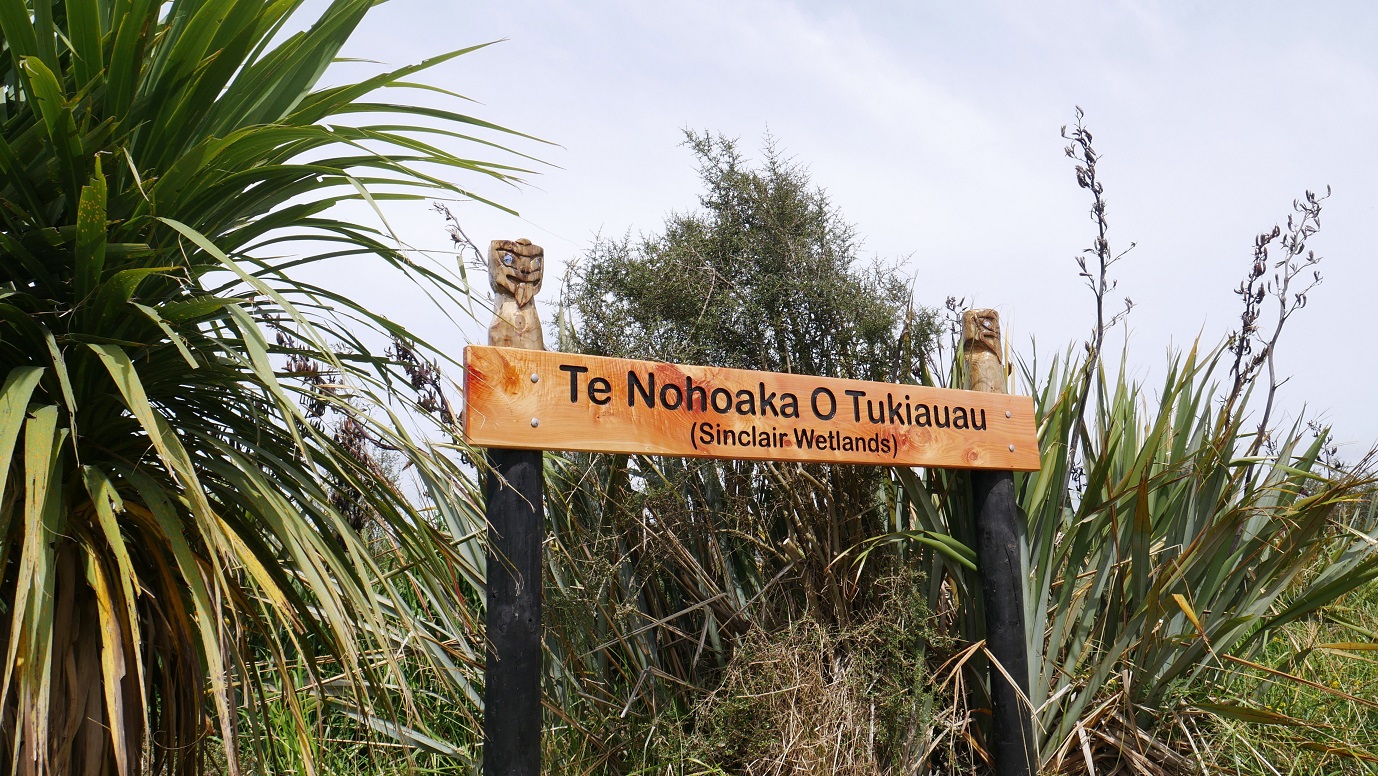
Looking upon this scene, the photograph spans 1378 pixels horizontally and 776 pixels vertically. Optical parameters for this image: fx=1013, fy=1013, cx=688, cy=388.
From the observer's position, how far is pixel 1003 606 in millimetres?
3186

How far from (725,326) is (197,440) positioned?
6.71 feet

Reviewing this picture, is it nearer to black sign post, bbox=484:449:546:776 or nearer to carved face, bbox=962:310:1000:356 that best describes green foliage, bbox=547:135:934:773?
carved face, bbox=962:310:1000:356

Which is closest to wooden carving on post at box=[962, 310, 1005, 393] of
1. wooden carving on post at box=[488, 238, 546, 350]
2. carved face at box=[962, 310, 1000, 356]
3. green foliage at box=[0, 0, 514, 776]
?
carved face at box=[962, 310, 1000, 356]

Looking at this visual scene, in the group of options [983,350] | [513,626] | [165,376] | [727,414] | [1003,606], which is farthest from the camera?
[983,350]

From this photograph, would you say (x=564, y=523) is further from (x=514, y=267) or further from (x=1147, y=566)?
(x=1147, y=566)

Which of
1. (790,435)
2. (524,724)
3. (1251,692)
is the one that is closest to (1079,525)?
(1251,692)

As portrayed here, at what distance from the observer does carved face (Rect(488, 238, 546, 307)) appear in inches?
102

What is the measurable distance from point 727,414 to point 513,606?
796 mm

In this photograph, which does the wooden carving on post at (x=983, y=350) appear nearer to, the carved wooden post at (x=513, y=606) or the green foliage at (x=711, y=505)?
the green foliage at (x=711, y=505)

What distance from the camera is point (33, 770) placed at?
5.12 feet

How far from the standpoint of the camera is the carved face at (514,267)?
2.59 metres

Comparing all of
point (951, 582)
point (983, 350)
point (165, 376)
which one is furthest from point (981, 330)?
point (165, 376)

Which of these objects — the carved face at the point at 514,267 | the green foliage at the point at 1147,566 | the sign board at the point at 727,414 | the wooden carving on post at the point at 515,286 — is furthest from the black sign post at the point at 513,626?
the green foliage at the point at 1147,566

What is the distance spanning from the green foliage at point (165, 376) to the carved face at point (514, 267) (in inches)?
20.3
